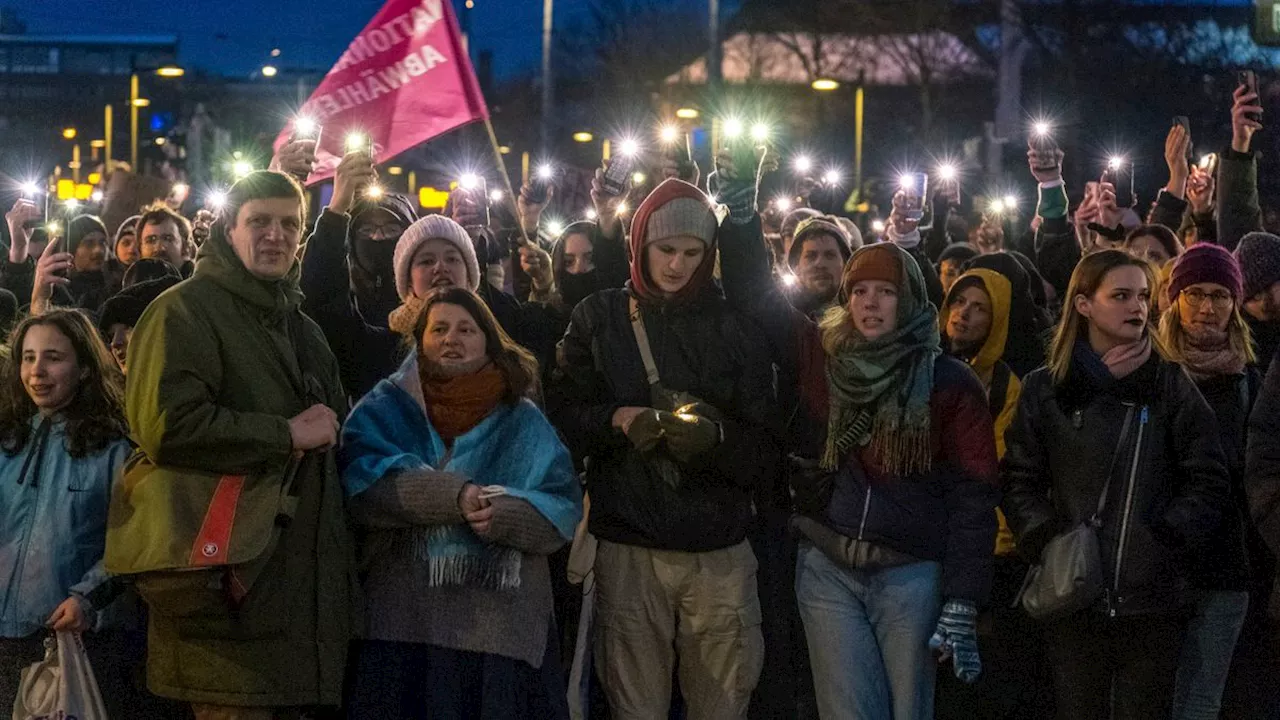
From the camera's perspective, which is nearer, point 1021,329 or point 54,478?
point 54,478

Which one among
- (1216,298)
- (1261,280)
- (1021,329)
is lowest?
(1021,329)

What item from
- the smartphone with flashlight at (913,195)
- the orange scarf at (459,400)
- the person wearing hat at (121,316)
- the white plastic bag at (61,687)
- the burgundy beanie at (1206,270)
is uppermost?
the smartphone with flashlight at (913,195)

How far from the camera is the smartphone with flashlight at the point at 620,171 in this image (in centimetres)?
862

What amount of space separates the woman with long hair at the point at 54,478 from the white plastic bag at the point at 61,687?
0.31ft

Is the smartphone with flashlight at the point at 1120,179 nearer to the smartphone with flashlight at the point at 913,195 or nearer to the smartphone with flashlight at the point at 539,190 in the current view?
the smartphone with flashlight at the point at 913,195

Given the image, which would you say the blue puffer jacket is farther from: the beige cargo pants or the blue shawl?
the beige cargo pants

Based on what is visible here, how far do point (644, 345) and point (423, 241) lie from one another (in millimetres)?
1040

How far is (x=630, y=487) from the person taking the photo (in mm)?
6164

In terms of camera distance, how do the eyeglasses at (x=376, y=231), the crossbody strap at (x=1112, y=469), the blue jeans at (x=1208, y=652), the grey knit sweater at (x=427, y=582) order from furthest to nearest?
the eyeglasses at (x=376, y=231), the blue jeans at (x=1208, y=652), the crossbody strap at (x=1112, y=469), the grey knit sweater at (x=427, y=582)

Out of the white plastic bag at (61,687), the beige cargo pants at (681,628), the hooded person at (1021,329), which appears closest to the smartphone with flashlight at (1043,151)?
the hooded person at (1021,329)

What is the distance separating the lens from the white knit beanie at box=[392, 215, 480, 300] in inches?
262

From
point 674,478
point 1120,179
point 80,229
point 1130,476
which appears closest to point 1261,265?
point 1130,476

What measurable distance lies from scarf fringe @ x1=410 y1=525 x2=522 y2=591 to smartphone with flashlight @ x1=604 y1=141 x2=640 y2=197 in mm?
3271

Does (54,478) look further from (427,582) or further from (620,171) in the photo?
(620,171)
